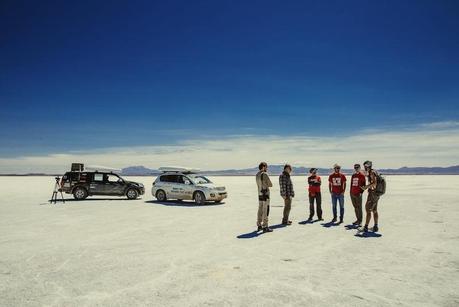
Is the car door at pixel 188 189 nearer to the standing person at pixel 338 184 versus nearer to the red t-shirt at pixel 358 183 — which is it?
the standing person at pixel 338 184

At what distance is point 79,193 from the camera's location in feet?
76.8

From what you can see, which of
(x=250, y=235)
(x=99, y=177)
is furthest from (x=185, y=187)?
(x=250, y=235)

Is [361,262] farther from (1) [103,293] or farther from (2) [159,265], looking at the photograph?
(1) [103,293]

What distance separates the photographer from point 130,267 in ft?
23.8

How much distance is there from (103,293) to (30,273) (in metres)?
2.09

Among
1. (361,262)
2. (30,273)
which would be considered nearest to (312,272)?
(361,262)

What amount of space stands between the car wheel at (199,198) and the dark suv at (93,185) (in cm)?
535

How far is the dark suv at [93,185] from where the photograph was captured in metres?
23.3

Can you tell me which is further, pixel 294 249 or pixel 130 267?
pixel 294 249

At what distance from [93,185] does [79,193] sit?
3.24 feet

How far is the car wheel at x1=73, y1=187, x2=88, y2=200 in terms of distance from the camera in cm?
2334

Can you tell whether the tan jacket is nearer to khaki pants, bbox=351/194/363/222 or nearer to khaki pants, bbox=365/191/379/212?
khaki pants, bbox=365/191/379/212

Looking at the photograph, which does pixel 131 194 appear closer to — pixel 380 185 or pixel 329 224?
pixel 329 224

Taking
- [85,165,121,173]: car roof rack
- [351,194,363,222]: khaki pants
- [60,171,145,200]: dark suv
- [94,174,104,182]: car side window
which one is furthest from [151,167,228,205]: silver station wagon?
[351,194,363,222]: khaki pants
